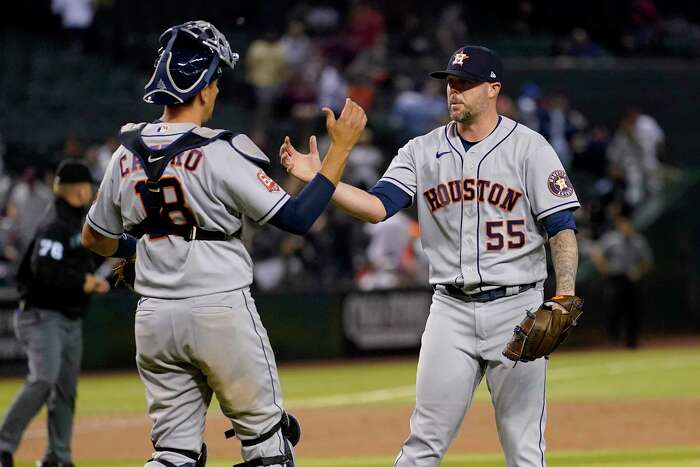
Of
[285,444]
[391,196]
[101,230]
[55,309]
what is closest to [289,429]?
[285,444]

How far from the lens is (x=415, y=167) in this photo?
21.0 ft

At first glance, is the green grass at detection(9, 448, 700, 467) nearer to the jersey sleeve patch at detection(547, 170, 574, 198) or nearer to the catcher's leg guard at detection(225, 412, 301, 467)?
the jersey sleeve patch at detection(547, 170, 574, 198)

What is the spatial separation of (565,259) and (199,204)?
1.74 m

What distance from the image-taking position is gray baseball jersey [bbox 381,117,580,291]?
240 inches

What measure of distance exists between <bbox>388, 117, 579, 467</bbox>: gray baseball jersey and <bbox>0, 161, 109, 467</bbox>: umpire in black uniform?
3.22 meters

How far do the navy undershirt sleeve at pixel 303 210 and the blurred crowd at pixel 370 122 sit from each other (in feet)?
40.9

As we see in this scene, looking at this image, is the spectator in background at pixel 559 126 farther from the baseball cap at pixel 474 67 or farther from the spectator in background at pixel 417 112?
the baseball cap at pixel 474 67

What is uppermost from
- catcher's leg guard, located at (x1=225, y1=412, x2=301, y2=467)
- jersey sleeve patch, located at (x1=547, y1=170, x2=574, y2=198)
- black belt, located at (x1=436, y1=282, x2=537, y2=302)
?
jersey sleeve patch, located at (x1=547, y1=170, x2=574, y2=198)

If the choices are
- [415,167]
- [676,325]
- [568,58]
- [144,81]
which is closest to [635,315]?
[676,325]

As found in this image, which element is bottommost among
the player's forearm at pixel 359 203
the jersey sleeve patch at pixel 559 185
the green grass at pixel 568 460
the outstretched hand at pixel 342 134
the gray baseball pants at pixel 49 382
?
the green grass at pixel 568 460

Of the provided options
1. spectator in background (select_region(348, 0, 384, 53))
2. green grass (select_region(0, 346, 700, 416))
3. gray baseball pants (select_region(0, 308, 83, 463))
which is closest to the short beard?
gray baseball pants (select_region(0, 308, 83, 463))

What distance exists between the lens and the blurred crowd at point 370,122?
59.3 ft

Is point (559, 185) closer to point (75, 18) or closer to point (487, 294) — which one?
point (487, 294)

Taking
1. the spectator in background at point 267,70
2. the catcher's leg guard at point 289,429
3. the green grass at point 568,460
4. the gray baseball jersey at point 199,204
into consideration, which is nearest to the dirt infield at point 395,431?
the green grass at point 568,460
